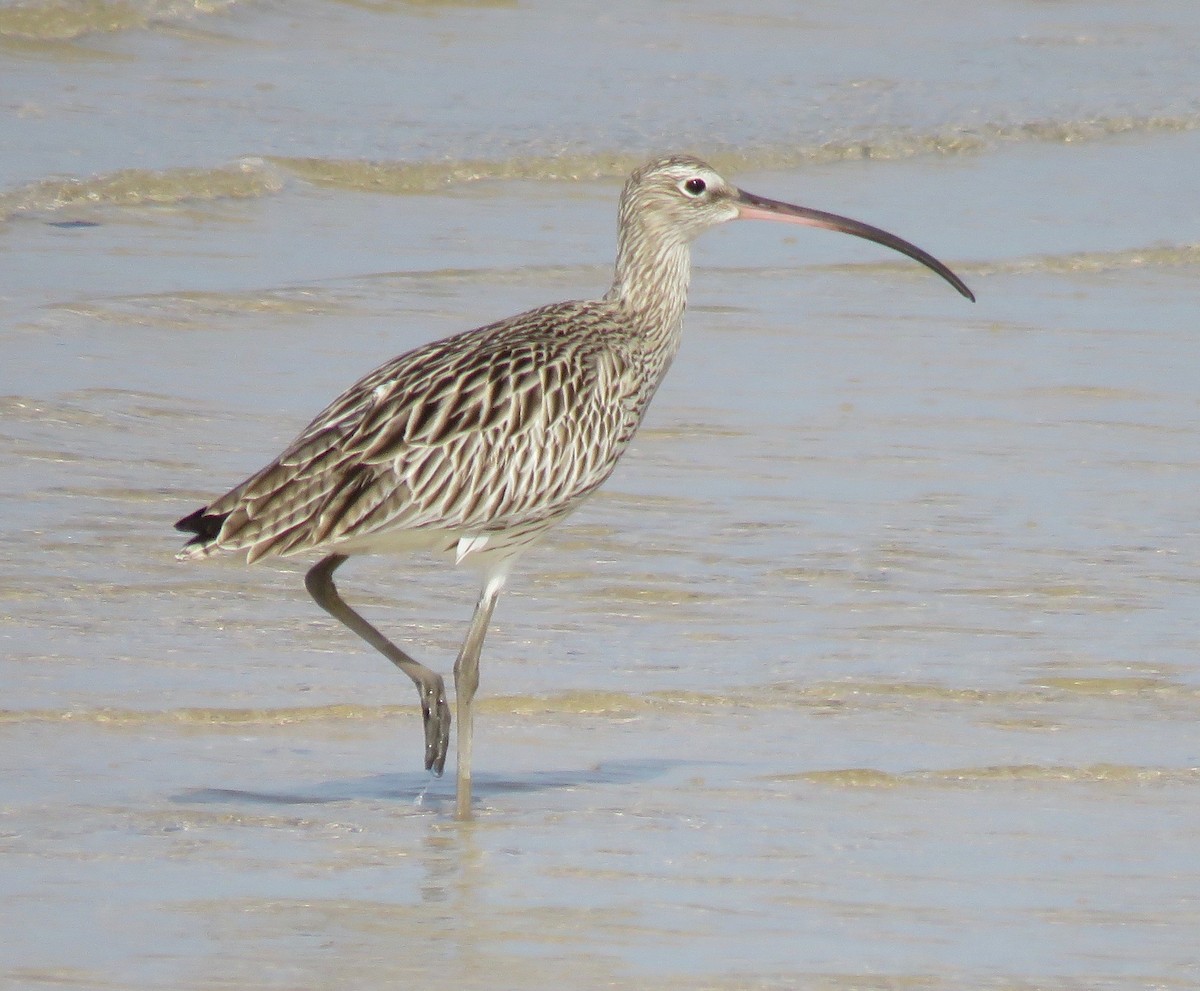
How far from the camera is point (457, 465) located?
267 inches

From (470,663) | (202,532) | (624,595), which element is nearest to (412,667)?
(470,663)

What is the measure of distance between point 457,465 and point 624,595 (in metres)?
1.39

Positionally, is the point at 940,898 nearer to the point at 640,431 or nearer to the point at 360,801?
the point at 360,801

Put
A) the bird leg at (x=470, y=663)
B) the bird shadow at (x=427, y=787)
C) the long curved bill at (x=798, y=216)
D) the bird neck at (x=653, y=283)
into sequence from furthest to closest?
1. the long curved bill at (x=798, y=216)
2. the bird neck at (x=653, y=283)
3. the bird leg at (x=470, y=663)
4. the bird shadow at (x=427, y=787)

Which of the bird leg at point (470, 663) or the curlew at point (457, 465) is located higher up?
the curlew at point (457, 465)

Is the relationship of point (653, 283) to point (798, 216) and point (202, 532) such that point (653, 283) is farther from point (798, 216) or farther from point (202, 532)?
point (202, 532)

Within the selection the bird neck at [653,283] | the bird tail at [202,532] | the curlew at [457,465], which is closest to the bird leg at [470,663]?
the curlew at [457,465]

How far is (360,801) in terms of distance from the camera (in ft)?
20.9

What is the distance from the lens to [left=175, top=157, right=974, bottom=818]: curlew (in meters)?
6.55

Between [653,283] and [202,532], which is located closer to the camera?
[202,532]

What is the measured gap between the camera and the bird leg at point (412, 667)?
668 cm

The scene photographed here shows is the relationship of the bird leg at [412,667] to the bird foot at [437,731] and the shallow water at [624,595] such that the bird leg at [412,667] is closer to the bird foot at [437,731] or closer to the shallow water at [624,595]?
the bird foot at [437,731]

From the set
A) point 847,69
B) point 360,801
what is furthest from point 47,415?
point 847,69

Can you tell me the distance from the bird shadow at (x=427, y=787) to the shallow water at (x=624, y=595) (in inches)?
0.8
